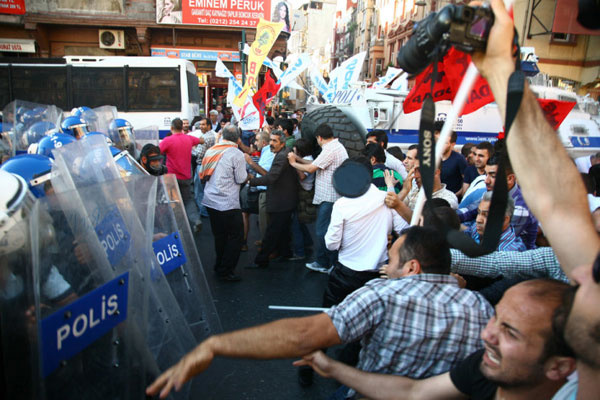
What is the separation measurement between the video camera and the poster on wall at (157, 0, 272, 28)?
18909 mm

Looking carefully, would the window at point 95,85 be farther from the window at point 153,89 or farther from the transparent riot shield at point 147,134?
the transparent riot shield at point 147,134

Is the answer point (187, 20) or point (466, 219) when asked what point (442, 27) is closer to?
point (466, 219)

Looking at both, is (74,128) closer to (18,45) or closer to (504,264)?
(504,264)

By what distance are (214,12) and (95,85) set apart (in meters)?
9.38

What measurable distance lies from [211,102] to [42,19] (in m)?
7.83

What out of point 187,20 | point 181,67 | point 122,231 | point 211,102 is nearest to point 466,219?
point 122,231

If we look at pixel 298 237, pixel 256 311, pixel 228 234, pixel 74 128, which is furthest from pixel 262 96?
pixel 256 311

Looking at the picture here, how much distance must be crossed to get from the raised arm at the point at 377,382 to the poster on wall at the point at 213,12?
19024 millimetres

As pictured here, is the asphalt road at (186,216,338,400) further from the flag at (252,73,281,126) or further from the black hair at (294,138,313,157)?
the flag at (252,73,281,126)

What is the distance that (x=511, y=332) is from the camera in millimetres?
1169

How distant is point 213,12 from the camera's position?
719 inches

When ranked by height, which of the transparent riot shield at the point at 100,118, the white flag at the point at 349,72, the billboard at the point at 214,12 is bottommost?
the transparent riot shield at the point at 100,118

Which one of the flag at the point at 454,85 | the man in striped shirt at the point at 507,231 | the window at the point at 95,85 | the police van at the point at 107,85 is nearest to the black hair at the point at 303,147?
the flag at the point at 454,85

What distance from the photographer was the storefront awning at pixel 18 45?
675 inches
